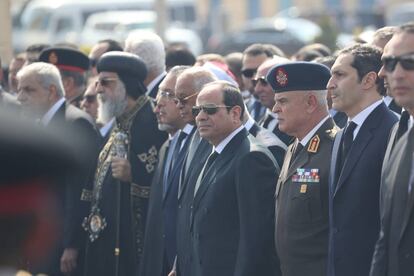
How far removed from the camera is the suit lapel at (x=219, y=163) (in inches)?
228

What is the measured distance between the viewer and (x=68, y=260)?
24.8 ft

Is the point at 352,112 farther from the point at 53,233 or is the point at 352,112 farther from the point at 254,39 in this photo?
the point at 254,39

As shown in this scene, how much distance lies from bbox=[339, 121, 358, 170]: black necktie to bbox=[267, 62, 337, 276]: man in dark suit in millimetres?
213

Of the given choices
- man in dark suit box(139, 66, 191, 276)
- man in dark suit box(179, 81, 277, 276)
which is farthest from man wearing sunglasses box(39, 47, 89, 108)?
man in dark suit box(179, 81, 277, 276)

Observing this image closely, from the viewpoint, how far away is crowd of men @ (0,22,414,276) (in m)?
4.51

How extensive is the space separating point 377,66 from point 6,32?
24.1 feet

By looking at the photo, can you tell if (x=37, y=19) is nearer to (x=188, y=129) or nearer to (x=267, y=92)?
(x=267, y=92)

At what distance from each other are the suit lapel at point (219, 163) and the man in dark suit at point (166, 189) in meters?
0.75

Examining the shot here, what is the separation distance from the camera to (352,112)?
5.02 m

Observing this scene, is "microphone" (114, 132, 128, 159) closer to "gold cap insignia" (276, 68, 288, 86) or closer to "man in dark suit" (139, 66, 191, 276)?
"man in dark suit" (139, 66, 191, 276)

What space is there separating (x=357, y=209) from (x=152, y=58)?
372 cm

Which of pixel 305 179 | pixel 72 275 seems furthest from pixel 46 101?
pixel 305 179

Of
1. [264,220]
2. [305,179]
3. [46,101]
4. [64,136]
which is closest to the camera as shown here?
[64,136]

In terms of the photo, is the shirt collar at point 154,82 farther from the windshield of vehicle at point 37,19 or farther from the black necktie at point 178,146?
the windshield of vehicle at point 37,19
